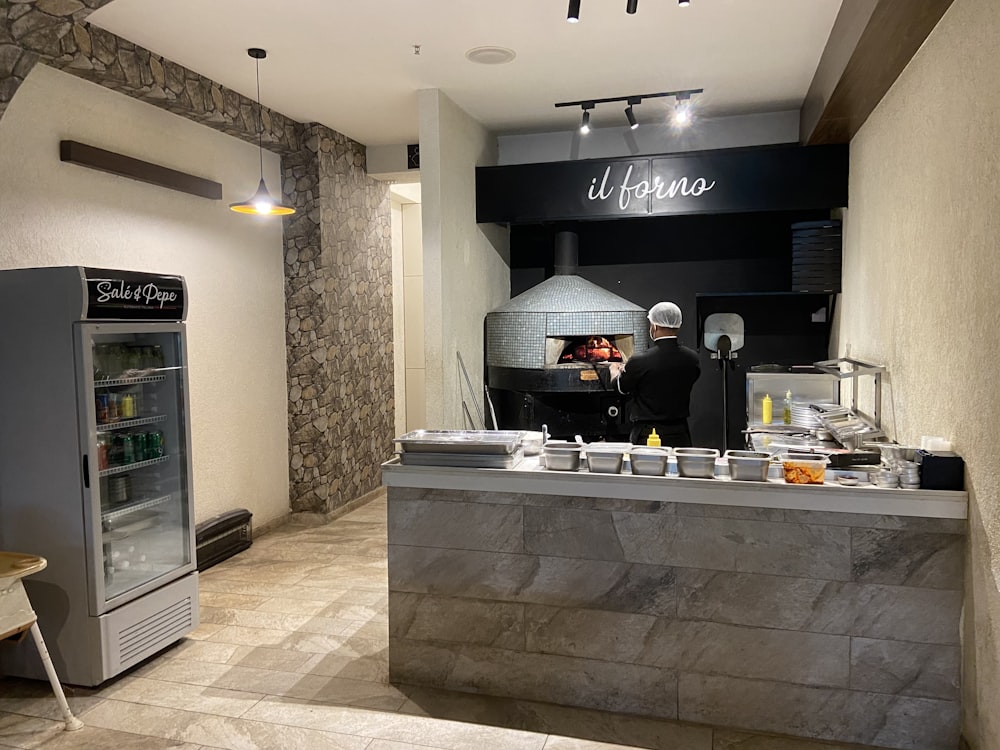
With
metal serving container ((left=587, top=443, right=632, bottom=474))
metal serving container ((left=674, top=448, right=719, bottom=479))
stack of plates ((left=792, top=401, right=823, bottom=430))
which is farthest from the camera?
stack of plates ((left=792, top=401, right=823, bottom=430))

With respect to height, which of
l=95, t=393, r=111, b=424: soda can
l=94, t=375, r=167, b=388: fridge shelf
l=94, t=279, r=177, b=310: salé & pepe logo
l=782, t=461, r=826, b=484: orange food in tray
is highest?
l=94, t=279, r=177, b=310: salé & pepe logo

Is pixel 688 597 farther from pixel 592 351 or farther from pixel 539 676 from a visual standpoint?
pixel 592 351

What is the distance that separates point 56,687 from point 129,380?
1.28 m

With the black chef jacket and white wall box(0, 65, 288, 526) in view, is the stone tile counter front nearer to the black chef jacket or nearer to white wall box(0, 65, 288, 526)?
the black chef jacket

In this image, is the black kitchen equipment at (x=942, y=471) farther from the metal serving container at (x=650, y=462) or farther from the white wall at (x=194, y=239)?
the white wall at (x=194, y=239)

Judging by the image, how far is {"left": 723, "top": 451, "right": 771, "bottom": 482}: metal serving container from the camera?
2.70 meters

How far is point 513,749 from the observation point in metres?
2.64

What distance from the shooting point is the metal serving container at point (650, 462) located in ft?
9.27

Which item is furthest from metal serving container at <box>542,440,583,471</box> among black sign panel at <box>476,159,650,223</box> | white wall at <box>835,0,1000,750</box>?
black sign panel at <box>476,159,650,223</box>

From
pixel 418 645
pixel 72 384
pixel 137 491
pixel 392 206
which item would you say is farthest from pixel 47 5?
pixel 392 206

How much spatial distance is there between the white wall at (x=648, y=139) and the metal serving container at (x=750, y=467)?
332 cm

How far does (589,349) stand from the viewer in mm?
5266

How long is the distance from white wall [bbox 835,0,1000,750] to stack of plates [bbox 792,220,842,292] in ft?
3.99

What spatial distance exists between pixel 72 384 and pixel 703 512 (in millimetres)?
2558
